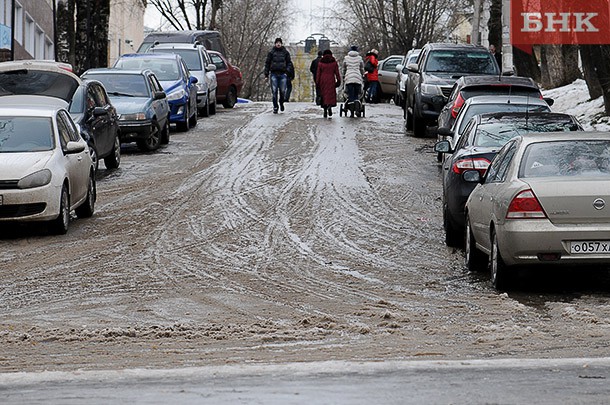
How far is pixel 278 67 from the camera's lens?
33906mm

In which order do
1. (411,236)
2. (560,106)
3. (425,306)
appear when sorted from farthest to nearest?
(560,106) < (411,236) < (425,306)

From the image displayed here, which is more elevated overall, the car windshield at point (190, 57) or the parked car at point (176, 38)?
the parked car at point (176, 38)

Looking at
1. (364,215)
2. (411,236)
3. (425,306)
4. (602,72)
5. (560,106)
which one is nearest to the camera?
(425,306)

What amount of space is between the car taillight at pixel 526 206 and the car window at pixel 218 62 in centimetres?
2794

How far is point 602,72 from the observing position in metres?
25.5

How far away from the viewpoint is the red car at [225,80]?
38438 millimetres

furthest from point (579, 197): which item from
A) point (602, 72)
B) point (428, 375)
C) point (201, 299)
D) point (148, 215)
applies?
point (602, 72)

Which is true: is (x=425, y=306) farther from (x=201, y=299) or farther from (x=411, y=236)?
(x=411, y=236)

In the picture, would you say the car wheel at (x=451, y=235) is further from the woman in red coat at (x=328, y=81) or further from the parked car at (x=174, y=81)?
the woman in red coat at (x=328, y=81)

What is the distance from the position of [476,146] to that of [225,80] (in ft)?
81.3

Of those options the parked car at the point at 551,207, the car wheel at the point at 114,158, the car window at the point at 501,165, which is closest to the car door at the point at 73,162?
the car wheel at the point at 114,158

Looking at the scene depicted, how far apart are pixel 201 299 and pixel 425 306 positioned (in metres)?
1.83

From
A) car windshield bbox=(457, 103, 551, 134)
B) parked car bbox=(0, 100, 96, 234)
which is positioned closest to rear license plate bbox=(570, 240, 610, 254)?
parked car bbox=(0, 100, 96, 234)

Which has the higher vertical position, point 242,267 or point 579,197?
point 579,197
